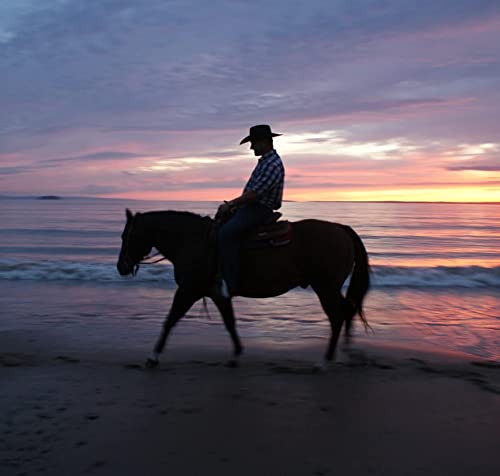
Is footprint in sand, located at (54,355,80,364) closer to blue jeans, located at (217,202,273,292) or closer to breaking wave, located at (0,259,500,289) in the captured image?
blue jeans, located at (217,202,273,292)

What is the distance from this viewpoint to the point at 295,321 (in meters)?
7.72

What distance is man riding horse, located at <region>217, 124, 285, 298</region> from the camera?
5199 mm

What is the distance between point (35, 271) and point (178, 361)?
8922 millimetres

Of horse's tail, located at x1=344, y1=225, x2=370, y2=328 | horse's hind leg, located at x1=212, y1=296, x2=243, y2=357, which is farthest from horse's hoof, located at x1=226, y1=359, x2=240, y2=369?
horse's tail, located at x1=344, y1=225, x2=370, y2=328

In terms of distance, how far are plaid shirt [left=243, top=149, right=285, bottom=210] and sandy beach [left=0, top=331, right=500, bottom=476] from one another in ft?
6.45

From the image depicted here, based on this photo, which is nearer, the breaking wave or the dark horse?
the dark horse

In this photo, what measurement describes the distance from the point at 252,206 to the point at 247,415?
2.38 metres

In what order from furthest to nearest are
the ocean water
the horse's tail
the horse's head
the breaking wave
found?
the breaking wave < the ocean water < the horse's tail < the horse's head

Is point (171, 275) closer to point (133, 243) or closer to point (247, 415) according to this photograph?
point (133, 243)

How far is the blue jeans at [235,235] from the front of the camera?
204 inches

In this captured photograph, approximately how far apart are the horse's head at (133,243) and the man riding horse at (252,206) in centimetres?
106

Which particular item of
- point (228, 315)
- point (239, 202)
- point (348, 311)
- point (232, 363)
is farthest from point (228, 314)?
point (348, 311)

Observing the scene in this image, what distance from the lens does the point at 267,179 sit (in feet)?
17.2

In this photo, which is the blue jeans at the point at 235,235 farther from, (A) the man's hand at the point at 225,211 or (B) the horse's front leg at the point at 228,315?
(B) the horse's front leg at the point at 228,315
